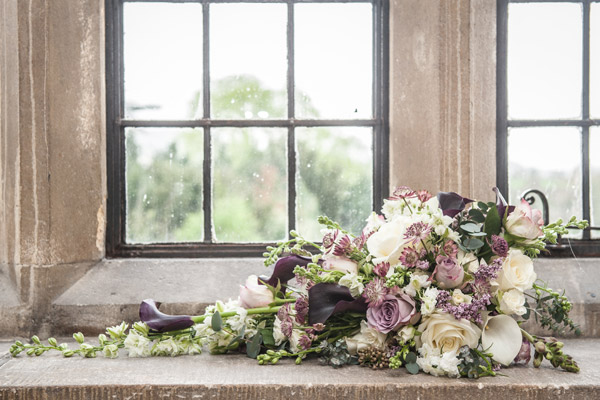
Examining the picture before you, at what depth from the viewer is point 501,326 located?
1.14 meters

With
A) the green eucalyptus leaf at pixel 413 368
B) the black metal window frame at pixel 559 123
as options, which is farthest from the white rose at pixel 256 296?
→ the black metal window frame at pixel 559 123

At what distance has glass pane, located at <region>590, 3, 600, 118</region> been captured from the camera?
174 centimetres

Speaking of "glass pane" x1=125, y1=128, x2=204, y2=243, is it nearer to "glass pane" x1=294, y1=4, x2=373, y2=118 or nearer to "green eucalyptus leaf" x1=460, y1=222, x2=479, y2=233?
"glass pane" x1=294, y1=4, x2=373, y2=118

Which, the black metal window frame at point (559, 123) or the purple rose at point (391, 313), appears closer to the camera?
the purple rose at point (391, 313)

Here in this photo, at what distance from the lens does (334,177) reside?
1763mm

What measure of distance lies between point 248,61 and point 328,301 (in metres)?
0.87

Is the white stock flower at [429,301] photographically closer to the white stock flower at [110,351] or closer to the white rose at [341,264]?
the white rose at [341,264]

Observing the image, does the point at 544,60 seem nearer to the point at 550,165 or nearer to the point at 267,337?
the point at 550,165

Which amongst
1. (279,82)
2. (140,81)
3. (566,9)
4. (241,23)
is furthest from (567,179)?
(140,81)

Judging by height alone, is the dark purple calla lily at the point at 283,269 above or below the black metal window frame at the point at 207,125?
below

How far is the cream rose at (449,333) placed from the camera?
1103 mm

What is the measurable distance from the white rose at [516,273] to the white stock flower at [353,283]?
0.27 m

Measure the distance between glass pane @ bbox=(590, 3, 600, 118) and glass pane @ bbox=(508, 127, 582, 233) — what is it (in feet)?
0.33

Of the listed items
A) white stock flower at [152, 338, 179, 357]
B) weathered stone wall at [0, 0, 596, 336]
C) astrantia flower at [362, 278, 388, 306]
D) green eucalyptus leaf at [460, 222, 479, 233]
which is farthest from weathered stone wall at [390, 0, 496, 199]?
white stock flower at [152, 338, 179, 357]
